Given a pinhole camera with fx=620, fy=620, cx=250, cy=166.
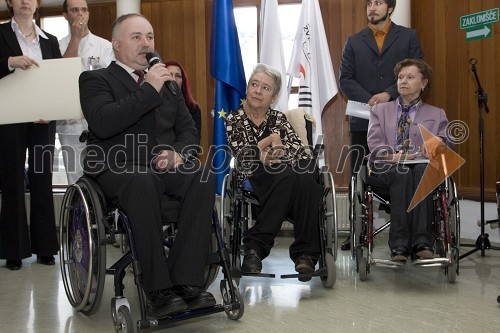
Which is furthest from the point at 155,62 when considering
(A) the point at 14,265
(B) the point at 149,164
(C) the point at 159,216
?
(A) the point at 14,265

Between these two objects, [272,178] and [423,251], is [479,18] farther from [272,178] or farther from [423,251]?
[272,178]

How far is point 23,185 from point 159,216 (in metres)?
1.61

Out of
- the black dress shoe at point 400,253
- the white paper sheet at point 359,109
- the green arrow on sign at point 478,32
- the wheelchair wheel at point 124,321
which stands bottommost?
the wheelchair wheel at point 124,321

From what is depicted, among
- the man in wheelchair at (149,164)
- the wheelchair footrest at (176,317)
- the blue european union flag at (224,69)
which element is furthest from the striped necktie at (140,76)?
the blue european union flag at (224,69)

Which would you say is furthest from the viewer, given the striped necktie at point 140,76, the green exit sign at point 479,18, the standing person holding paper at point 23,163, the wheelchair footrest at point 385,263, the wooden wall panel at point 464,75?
the wooden wall panel at point 464,75

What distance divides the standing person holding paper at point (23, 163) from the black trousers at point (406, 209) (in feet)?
6.30

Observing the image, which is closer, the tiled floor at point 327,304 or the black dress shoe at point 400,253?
the tiled floor at point 327,304

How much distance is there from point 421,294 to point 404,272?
51cm

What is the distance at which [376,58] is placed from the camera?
3.86 m

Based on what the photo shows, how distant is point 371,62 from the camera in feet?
12.6

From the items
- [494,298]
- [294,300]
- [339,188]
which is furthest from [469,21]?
[294,300]

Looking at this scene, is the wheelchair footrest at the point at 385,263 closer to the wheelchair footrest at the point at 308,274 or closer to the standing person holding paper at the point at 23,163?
the wheelchair footrest at the point at 308,274

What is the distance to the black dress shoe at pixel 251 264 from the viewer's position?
285 cm

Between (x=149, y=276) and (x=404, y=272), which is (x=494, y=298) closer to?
(x=404, y=272)
